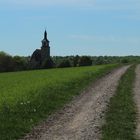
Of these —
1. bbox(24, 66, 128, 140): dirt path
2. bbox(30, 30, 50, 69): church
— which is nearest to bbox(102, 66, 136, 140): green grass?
bbox(24, 66, 128, 140): dirt path

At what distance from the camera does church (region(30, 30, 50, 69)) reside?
150 metres

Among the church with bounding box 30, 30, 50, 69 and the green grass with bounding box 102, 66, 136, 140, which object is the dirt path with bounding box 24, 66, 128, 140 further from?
the church with bounding box 30, 30, 50, 69

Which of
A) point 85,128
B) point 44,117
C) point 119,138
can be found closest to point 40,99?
point 44,117

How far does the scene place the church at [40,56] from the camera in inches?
5925

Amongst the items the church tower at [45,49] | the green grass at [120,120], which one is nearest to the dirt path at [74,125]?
the green grass at [120,120]

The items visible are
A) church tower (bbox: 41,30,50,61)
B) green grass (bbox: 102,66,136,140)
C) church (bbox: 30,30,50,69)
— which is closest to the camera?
green grass (bbox: 102,66,136,140)

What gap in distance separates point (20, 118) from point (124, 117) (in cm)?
334

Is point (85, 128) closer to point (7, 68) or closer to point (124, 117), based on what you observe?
point (124, 117)

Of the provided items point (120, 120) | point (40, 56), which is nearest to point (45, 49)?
point (40, 56)

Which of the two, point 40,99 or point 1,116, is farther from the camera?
point 40,99

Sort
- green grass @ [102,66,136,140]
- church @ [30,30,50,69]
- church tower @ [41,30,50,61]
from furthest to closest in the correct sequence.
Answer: church tower @ [41,30,50,61] < church @ [30,30,50,69] < green grass @ [102,66,136,140]

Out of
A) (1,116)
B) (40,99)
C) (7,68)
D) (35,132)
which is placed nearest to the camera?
(35,132)

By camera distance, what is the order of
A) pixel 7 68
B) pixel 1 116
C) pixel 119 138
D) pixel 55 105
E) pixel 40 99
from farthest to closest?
pixel 7 68 < pixel 40 99 < pixel 55 105 < pixel 1 116 < pixel 119 138

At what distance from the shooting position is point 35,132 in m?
14.7
